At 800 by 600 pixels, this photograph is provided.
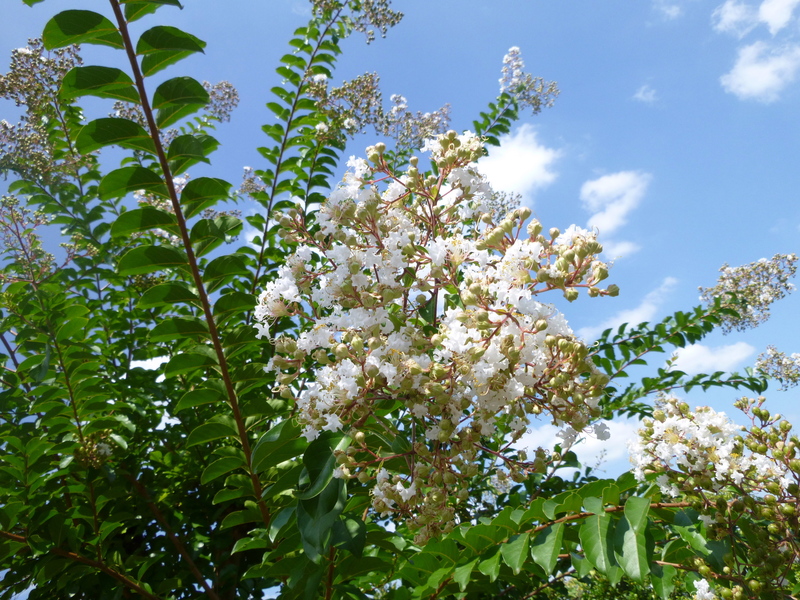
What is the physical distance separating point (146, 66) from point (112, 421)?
4.59 ft

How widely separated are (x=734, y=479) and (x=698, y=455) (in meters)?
0.11

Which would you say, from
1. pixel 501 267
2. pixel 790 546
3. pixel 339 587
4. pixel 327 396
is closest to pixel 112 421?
pixel 339 587

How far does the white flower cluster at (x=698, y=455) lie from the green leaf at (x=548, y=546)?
49cm

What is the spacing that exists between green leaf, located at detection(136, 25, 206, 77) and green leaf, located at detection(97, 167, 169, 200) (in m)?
0.27

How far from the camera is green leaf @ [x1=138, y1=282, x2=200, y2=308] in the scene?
167cm

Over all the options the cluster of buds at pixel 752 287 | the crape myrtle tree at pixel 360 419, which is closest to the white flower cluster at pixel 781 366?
the cluster of buds at pixel 752 287

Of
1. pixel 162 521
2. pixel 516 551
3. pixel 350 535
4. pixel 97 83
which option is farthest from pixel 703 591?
pixel 97 83

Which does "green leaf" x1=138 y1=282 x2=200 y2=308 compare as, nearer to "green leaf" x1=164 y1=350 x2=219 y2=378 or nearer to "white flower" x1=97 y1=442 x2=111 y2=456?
"green leaf" x1=164 y1=350 x2=219 y2=378

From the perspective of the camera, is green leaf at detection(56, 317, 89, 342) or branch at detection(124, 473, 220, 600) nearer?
green leaf at detection(56, 317, 89, 342)

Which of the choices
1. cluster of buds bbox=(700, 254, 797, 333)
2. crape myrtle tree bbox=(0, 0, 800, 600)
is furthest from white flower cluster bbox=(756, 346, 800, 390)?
crape myrtle tree bbox=(0, 0, 800, 600)

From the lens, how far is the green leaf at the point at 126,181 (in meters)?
1.58

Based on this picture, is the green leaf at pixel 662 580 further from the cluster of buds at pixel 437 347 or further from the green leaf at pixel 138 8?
the green leaf at pixel 138 8

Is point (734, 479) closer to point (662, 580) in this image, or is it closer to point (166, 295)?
point (662, 580)

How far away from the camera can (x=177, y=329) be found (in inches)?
67.4
